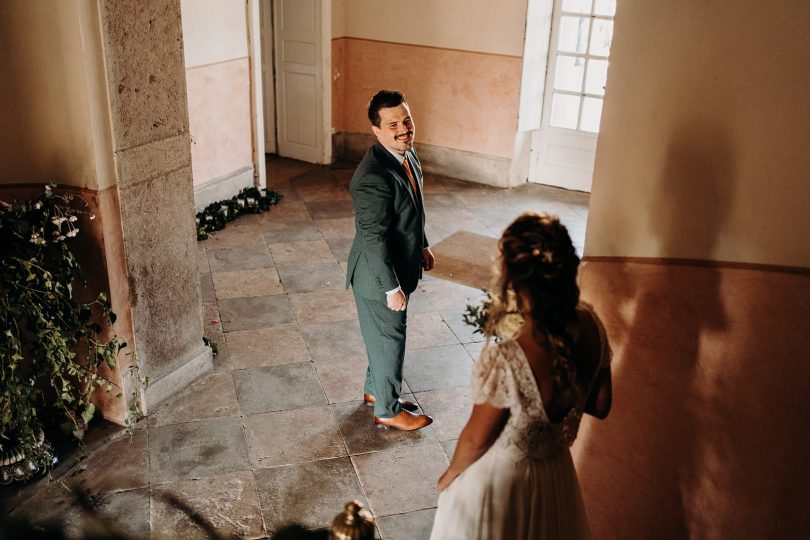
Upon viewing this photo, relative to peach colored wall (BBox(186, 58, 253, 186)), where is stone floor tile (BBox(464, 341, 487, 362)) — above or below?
below

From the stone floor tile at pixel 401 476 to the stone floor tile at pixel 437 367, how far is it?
67cm

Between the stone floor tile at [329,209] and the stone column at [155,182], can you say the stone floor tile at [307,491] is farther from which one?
the stone floor tile at [329,209]

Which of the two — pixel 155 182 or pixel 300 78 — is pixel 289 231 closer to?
pixel 300 78

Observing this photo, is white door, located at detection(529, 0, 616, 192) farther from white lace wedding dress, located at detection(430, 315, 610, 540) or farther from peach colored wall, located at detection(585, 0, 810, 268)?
white lace wedding dress, located at detection(430, 315, 610, 540)

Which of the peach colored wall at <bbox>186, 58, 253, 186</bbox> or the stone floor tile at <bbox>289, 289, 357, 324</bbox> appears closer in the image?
the stone floor tile at <bbox>289, 289, 357, 324</bbox>

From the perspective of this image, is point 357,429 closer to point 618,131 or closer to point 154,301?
point 154,301

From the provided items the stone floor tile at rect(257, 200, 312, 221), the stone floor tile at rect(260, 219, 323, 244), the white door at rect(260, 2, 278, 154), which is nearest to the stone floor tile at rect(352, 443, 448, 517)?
the stone floor tile at rect(260, 219, 323, 244)

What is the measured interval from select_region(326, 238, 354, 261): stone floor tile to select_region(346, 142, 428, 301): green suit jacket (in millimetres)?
2649

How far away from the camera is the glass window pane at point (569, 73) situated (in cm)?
841

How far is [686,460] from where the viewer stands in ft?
9.71

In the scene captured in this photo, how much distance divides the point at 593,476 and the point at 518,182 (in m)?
5.93

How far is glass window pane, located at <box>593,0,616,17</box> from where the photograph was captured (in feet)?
26.1

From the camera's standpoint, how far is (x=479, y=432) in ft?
7.54

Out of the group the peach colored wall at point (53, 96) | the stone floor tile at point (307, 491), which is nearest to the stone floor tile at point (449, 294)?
the stone floor tile at point (307, 491)
